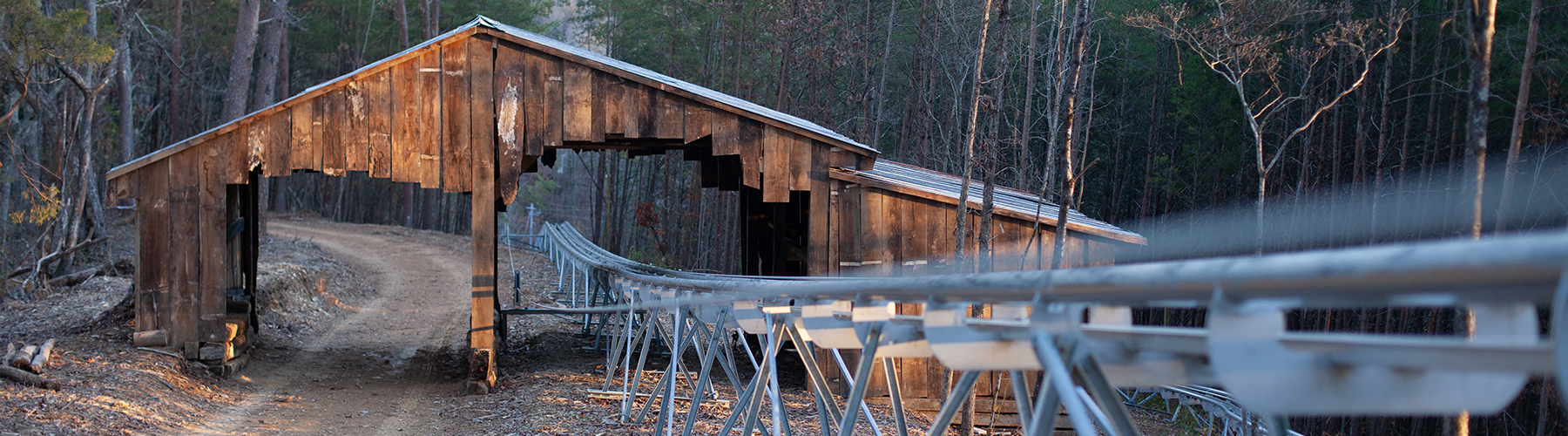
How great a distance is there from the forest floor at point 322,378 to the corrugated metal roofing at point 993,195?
103 inches

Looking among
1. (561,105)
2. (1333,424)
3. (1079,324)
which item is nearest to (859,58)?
(1333,424)

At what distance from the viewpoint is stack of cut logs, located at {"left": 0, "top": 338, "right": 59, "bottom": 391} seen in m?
9.20

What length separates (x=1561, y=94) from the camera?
1762 centimetres

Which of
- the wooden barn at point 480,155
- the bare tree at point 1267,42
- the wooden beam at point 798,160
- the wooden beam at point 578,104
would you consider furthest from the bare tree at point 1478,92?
the wooden beam at point 578,104

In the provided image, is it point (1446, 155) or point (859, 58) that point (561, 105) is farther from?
point (859, 58)

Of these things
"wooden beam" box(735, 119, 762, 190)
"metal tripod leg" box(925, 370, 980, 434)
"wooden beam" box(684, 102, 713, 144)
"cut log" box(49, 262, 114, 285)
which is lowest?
"cut log" box(49, 262, 114, 285)

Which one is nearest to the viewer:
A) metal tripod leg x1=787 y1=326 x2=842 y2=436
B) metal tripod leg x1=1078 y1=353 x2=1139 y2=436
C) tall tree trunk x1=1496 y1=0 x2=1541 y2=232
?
metal tripod leg x1=1078 y1=353 x2=1139 y2=436

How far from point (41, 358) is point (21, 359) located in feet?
0.82

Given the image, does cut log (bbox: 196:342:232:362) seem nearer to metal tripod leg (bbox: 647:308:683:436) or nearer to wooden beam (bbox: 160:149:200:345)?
wooden beam (bbox: 160:149:200:345)

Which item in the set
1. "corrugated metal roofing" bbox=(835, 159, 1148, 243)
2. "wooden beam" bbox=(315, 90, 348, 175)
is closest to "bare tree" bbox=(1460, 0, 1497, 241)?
"corrugated metal roofing" bbox=(835, 159, 1148, 243)

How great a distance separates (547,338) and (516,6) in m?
24.4

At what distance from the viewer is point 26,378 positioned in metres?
9.20

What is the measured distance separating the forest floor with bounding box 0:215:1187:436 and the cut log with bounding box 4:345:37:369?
24 centimetres

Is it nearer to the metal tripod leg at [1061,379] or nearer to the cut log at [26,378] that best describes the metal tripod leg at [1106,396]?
the metal tripod leg at [1061,379]
